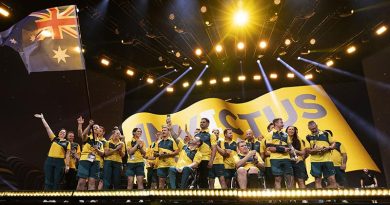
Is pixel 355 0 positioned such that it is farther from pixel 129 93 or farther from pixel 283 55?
pixel 129 93

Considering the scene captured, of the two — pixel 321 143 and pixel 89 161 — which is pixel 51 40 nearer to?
pixel 89 161

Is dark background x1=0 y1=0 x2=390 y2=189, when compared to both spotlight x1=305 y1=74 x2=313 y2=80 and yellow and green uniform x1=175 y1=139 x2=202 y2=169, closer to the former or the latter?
spotlight x1=305 y1=74 x2=313 y2=80

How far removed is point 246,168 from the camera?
7.46m

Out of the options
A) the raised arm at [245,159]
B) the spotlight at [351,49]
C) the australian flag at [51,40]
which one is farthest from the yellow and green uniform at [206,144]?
the spotlight at [351,49]

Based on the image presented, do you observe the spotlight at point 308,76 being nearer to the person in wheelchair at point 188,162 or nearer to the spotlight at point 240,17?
the spotlight at point 240,17

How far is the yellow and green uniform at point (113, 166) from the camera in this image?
27.0ft

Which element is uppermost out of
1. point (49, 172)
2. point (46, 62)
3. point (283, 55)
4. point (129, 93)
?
point (283, 55)

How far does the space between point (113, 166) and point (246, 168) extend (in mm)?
3405

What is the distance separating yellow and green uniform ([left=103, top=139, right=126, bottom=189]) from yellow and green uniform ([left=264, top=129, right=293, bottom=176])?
150 inches

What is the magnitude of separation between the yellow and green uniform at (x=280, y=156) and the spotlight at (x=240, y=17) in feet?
17.5

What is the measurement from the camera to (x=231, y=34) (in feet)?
43.2

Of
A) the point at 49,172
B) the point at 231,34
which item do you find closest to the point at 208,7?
the point at 231,34

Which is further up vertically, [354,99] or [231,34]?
[231,34]

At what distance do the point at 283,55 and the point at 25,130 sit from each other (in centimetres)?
1087
